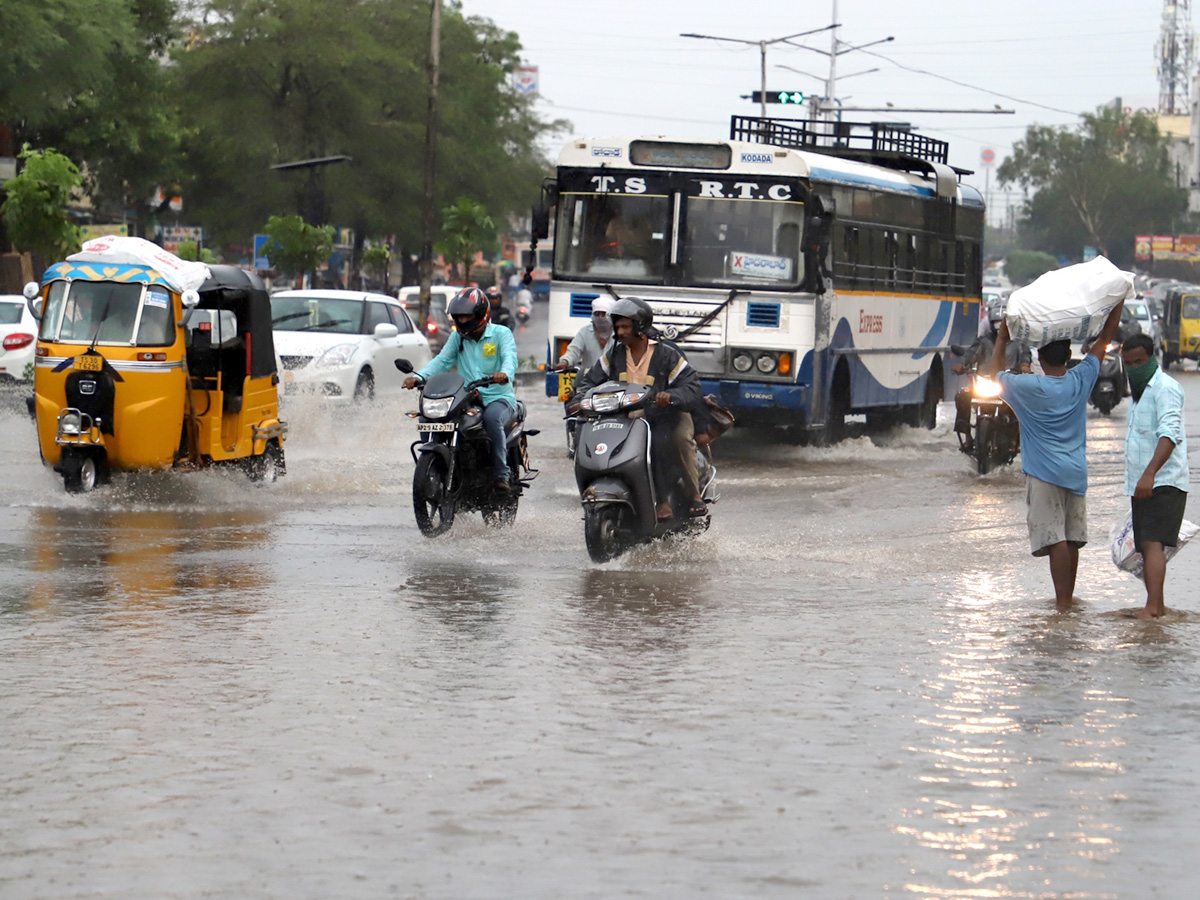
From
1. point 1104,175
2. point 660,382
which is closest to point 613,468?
point 660,382

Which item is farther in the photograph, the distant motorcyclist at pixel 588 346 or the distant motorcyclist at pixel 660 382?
the distant motorcyclist at pixel 588 346

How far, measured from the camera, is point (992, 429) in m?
17.6

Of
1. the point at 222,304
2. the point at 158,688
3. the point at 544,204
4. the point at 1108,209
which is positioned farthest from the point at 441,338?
the point at 1108,209

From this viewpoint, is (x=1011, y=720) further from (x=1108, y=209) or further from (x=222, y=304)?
(x=1108, y=209)

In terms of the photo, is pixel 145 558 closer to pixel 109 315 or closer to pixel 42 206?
pixel 109 315

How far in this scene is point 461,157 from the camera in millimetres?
65125

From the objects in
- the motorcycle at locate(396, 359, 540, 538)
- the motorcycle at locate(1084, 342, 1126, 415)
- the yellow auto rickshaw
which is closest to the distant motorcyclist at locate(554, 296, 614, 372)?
the motorcycle at locate(396, 359, 540, 538)

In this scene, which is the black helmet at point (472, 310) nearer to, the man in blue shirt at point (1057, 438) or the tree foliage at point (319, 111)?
the man in blue shirt at point (1057, 438)

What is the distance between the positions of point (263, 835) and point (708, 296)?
13.7 m

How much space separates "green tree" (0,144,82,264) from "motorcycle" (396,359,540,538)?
2406 cm

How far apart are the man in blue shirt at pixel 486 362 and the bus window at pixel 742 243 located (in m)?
6.20

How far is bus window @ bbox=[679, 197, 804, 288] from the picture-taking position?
18469 millimetres

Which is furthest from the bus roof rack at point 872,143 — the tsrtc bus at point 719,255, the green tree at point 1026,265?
the green tree at point 1026,265

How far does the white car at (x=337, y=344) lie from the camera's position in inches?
848
